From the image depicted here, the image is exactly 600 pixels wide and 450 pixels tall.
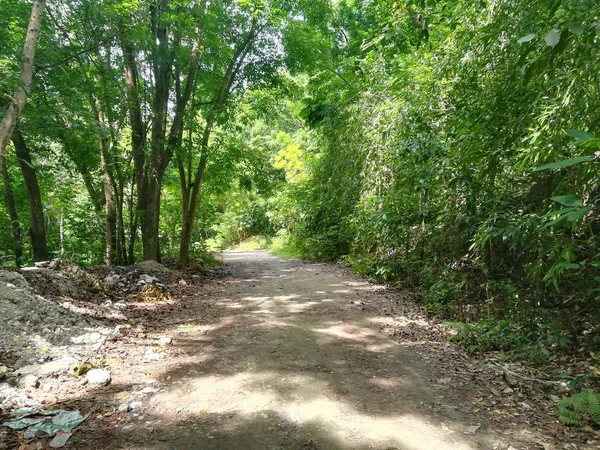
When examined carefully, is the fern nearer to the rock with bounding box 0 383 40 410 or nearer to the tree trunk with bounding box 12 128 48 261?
the rock with bounding box 0 383 40 410

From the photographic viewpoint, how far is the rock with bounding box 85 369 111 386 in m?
3.64

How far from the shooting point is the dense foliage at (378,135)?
360 centimetres

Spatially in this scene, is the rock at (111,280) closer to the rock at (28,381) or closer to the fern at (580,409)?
the rock at (28,381)

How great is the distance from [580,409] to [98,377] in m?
4.16

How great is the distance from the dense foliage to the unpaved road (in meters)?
1.41

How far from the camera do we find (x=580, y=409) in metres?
3.03

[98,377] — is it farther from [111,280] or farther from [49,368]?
[111,280]

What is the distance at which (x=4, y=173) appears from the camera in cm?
1088

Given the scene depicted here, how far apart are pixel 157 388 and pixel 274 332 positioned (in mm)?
1914

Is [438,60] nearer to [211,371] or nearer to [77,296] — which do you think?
[211,371]

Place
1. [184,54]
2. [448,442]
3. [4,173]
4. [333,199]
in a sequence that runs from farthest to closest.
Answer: [333,199] < [4,173] < [184,54] < [448,442]

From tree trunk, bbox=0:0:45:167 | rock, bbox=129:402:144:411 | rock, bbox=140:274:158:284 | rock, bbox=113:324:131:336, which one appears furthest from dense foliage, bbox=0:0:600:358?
rock, bbox=113:324:131:336

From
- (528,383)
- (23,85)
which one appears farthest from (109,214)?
(528,383)

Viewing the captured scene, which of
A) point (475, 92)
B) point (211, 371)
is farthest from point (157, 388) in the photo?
point (475, 92)
